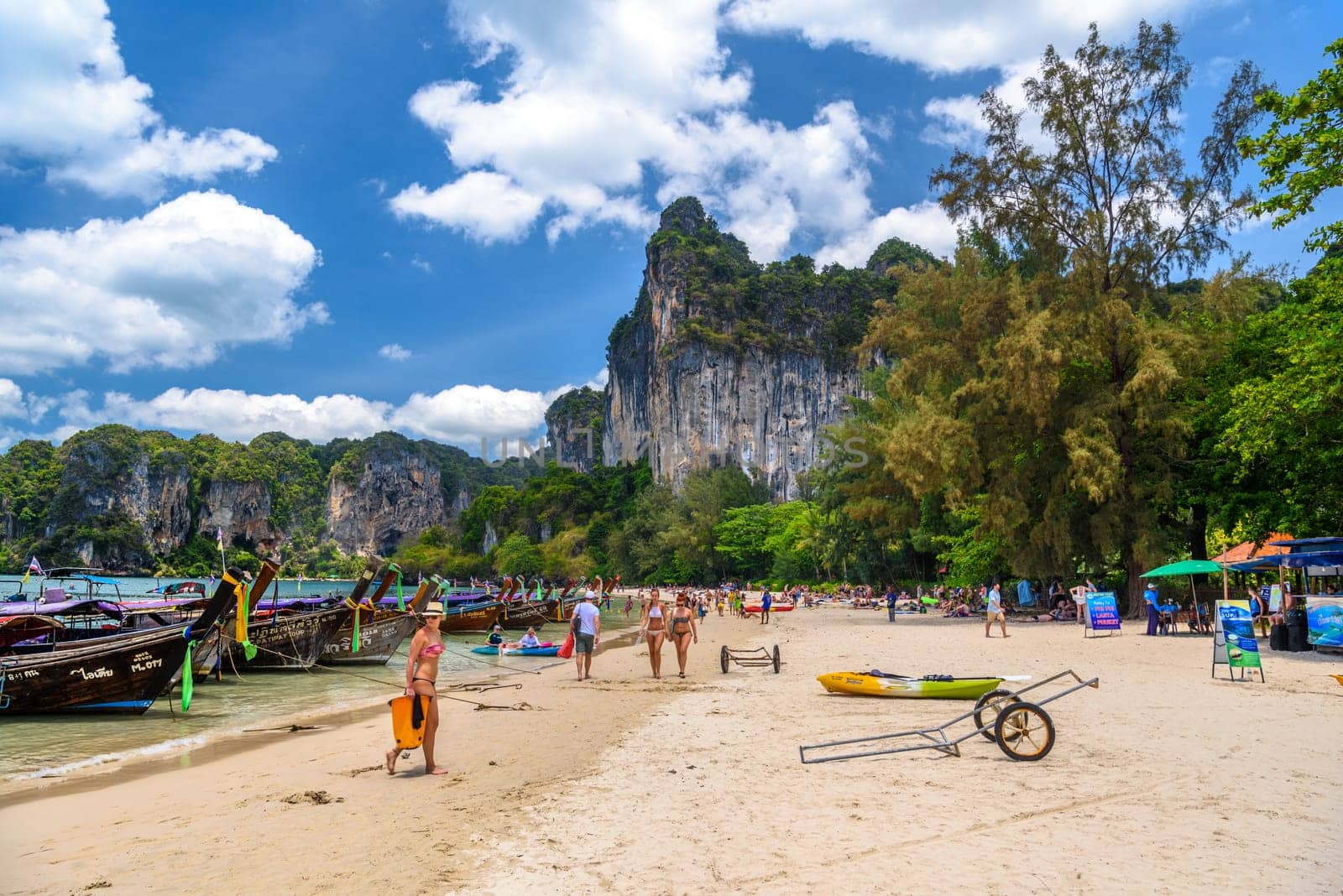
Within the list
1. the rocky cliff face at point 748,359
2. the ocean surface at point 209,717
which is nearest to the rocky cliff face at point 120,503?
the rocky cliff face at point 748,359

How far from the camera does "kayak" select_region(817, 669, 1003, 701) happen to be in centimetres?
962

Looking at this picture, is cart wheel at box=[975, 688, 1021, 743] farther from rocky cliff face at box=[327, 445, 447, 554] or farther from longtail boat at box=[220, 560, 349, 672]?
rocky cliff face at box=[327, 445, 447, 554]

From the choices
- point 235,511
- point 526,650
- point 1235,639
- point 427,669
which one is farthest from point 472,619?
point 235,511

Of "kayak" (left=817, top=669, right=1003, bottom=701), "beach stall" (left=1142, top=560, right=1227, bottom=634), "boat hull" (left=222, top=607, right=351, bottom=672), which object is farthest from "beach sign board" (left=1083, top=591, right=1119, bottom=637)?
"boat hull" (left=222, top=607, right=351, bottom=672)

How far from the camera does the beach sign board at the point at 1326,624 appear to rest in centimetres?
1352

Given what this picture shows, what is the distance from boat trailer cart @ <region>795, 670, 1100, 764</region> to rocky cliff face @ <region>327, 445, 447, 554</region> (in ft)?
492

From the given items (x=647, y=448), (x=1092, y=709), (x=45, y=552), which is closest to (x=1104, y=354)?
(x=1092, y=709)

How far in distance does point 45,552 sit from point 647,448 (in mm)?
80273

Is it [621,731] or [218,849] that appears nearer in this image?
[218,849]

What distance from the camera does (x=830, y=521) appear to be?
43.6 meters

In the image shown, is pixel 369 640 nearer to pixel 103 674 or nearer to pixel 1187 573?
pixel 103 674

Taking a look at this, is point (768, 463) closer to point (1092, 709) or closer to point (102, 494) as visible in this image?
point (1092, 709)

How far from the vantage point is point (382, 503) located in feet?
495

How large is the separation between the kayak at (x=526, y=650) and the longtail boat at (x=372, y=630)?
2173 mm
